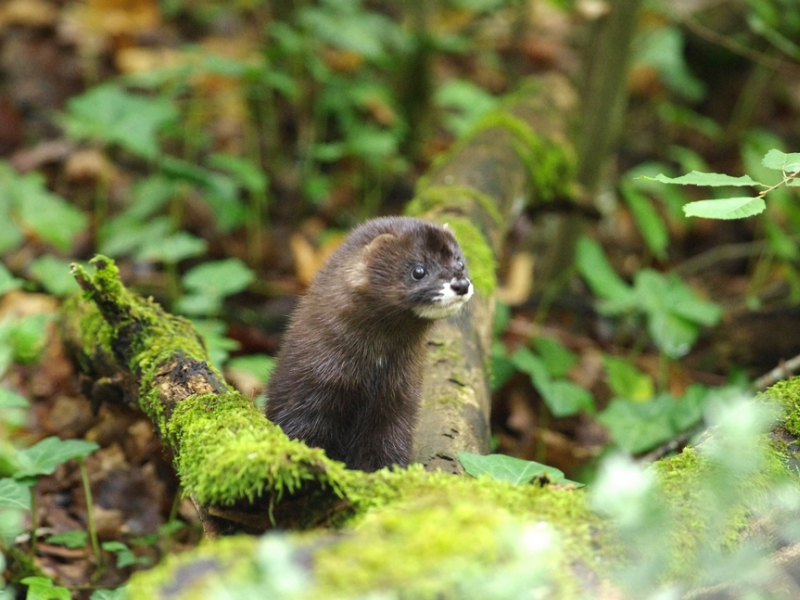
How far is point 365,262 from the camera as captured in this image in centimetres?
334

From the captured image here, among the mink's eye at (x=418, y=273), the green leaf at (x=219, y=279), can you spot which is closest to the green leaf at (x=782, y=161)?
the mink's eye at (x=418, y=273)

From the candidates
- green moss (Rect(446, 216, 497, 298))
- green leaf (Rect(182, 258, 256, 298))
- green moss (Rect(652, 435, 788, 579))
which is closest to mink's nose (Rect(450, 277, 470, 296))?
green moss (Rect(446, 216, 497, 298))

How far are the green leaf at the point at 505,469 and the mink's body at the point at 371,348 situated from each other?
2.08 ft

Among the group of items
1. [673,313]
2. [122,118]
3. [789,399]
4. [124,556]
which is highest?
[122,118]

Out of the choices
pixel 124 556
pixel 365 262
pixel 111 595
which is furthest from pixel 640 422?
pixel 111 595

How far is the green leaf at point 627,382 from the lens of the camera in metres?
5.34

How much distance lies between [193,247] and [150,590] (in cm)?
412

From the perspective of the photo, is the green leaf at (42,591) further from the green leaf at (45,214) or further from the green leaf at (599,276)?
the green leaf at (599,276)

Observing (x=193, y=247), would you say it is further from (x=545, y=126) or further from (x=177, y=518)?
(x=545, y=126)

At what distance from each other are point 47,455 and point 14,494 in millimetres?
281

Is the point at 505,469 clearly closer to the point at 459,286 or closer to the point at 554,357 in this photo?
the point at 459,286

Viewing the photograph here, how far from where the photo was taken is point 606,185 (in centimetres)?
863

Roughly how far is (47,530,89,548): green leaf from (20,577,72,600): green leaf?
732 millimetres

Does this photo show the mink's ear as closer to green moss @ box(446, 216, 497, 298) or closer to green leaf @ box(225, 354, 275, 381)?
green moss @ box(446, 216, 497, 298)
